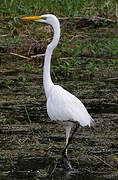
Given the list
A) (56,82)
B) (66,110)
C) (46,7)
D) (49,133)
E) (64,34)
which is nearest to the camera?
(66,110)

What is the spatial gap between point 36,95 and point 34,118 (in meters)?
0.99

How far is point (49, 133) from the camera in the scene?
21.9 ft

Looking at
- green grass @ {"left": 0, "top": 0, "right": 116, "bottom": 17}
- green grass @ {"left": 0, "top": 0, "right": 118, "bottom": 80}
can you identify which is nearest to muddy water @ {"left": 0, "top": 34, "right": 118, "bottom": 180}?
green grass @ {"left": 0, "top": 0, "right": 118, "bottom": 80}

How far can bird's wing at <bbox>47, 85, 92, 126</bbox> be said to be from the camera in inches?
224

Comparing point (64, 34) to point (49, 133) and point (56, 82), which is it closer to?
point (56, 82)

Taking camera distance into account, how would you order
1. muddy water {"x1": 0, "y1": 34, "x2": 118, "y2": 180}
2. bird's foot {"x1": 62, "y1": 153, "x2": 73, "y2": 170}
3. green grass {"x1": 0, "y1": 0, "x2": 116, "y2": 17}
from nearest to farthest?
muddy water {"x1": 0, "y1": 34, "x2": 118, "y2": 180} < bird's foot {"x1": 62, "y1": 153, "x2": 73, "y2": 170} < green grass {"x1": 0, "y1": 0, "x2": 116, "y2": 17}

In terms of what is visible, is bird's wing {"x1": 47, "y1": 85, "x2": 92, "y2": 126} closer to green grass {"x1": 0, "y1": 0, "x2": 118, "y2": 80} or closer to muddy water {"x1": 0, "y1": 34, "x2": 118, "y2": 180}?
muddy water {"x1": 0, "y1": 34, "x2": 118, "y2": 180}

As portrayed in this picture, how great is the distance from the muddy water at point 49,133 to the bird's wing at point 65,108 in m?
0.49

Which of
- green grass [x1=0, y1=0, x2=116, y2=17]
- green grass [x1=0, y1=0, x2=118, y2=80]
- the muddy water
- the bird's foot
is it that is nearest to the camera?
the muddy water

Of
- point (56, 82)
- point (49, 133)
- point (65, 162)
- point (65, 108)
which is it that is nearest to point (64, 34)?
point (56, 82)

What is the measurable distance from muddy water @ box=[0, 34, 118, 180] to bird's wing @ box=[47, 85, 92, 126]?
Answer: 49 centimetres

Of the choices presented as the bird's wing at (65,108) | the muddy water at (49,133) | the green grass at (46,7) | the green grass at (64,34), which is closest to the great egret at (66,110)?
the bird's wing at (65,108)

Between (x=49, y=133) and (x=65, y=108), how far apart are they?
97 centimetres

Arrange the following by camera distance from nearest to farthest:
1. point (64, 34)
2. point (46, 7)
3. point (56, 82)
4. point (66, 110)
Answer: point (66, 110) < point (56, 82) < point (64, 34) < point (46, 7)
